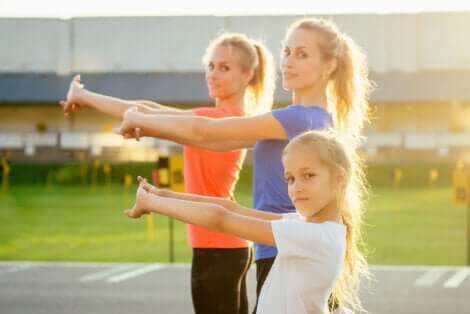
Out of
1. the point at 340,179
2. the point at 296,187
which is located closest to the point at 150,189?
the point at 296,187

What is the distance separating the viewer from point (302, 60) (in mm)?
3688

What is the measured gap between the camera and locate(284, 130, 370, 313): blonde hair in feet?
9.89

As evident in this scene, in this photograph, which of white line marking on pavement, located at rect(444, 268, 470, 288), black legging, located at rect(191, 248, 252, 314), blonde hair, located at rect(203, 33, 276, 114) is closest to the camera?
black legging, located at rect(191, 248, 252, 314)

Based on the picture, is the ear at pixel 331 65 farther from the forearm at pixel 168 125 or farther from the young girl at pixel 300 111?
the forearm at pixel 168 125

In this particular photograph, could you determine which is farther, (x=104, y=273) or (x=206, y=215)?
(x=104, y=273)

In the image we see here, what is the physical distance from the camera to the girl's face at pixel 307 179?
2.99 meters

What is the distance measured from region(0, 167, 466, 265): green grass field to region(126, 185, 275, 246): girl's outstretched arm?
8.80m

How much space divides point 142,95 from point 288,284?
37.6 metres

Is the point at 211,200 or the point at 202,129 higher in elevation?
the point at 202,129

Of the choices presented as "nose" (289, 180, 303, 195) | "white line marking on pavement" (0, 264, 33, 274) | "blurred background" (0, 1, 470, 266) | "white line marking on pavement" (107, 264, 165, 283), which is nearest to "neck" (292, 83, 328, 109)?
"nose" (289, 180, 303, 195)

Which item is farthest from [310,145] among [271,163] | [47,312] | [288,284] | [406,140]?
[406,140]

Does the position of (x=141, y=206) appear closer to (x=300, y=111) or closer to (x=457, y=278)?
(x=300, y=111)

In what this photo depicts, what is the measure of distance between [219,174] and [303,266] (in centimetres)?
121

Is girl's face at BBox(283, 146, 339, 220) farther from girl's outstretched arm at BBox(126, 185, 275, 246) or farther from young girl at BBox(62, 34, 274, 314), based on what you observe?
young girl at BBox(62, 34, 274, 314)
